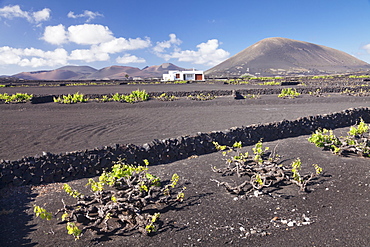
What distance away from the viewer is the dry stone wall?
204 inches

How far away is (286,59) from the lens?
159m

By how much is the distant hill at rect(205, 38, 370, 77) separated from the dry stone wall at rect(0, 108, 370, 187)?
130626mm

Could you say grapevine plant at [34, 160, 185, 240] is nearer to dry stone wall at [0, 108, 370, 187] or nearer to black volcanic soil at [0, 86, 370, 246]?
black volcanic soil at [0, 86, 370, 246]

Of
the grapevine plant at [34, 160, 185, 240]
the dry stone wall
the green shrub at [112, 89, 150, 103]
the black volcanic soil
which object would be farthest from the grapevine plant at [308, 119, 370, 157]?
the green shrub at [112, 89, 150, 103]

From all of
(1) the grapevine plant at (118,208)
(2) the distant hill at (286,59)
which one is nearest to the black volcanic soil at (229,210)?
(1) the grapevine plant at (118,208)

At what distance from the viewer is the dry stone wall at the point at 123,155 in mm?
5184

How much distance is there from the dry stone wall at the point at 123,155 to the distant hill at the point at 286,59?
131 m

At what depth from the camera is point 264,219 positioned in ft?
12.2

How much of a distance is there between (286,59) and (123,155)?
16755 cm

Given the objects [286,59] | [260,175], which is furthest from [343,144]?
[286,59]

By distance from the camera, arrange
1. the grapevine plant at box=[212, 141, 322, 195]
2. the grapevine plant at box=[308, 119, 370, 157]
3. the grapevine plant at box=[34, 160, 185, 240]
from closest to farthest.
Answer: the grapevine plant at box=[34, 160, 185, 240] < the grapevine plant at box=[212, 141, 322, 195] < the grapevine plant at box=[308, 119, 370, 157]

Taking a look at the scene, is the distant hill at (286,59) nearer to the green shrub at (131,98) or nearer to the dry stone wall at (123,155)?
the green shrub at (131,98)

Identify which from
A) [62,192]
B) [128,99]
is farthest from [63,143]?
[128,99]

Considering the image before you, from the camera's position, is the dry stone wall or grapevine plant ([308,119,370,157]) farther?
grapevine plant ([308,119,370,157])
